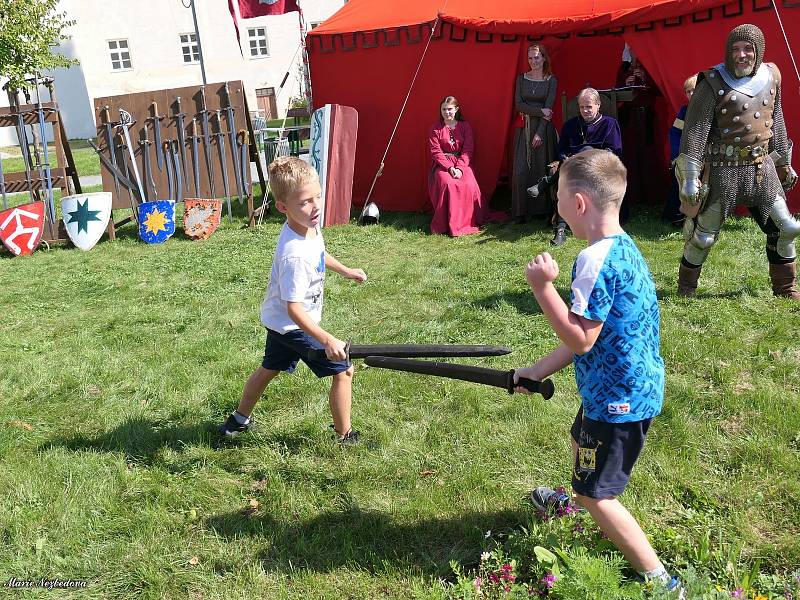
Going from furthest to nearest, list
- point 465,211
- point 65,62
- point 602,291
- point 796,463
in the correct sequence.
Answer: point 65,62
point 465,211
point 796,463
point 602,291

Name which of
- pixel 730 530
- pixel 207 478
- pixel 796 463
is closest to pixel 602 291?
pixel 730 530

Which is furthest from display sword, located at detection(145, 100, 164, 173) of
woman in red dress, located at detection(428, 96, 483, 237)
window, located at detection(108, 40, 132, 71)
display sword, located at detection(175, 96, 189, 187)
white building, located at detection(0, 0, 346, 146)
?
window, located at detection(108, 40, 132, 71)

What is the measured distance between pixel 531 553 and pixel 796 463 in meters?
1.26

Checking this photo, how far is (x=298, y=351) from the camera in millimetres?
3262

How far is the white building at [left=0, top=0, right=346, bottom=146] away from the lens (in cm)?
2795

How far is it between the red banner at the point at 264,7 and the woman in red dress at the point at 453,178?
4.60m

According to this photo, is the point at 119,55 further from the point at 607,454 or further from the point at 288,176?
the point at 607,454

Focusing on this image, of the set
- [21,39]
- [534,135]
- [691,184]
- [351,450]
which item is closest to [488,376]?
[351,450]

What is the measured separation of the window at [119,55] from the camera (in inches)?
1130

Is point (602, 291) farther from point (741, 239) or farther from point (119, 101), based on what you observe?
point (119, 101)

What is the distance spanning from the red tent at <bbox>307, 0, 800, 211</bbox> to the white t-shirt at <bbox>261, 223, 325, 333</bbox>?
5.44 meters

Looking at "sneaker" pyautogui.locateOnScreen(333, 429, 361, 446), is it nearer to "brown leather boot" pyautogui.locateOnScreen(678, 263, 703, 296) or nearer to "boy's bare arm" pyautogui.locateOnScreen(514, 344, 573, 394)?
"boy's bare arm" pyautogui.locateOnScreen(514, 344, 573, 394)

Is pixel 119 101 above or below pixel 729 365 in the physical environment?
above

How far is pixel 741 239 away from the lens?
6.42 metres
